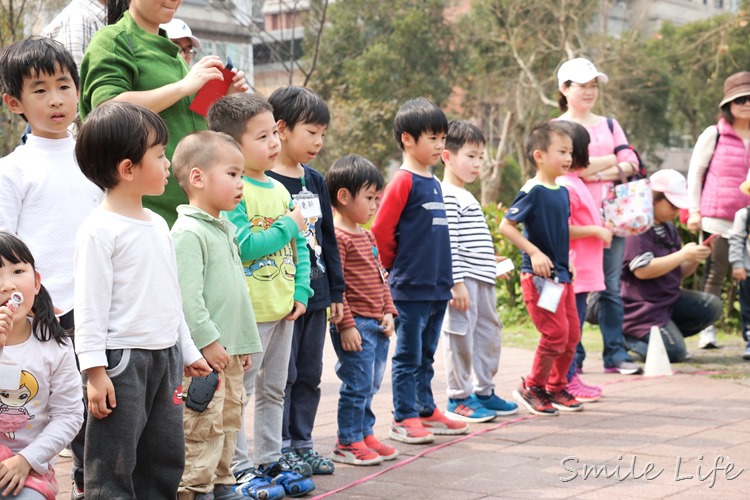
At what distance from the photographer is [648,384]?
6.62m

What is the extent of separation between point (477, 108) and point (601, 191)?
95.5 ft

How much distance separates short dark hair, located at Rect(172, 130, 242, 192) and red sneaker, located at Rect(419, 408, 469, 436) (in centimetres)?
220

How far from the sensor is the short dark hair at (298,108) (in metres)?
4.36

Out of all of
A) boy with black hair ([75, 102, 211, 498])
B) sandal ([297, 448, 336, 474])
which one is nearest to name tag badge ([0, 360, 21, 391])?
boy with black hair ([75, 102, 211, 498])

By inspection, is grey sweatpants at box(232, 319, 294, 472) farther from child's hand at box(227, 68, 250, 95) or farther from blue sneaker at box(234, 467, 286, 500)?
child's hand at box(227, 68, 250, 95)

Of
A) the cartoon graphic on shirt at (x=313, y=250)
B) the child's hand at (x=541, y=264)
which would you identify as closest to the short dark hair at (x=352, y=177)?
the cartoon graphic on shirt at (x=313, y=250)

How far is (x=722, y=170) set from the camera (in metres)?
7.82

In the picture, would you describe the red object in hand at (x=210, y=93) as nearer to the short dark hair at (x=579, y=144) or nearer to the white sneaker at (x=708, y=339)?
the short dark hair at (x=579, y=144)

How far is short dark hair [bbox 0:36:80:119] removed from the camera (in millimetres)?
3590

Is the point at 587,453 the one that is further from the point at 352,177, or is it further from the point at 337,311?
the point at 352,177

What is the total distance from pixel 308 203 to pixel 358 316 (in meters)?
0.68

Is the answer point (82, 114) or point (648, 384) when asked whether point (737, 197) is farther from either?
point (82, 114)

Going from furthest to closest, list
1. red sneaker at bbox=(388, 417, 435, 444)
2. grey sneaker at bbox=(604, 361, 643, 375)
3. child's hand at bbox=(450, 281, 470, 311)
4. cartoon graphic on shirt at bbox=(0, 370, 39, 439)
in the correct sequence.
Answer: grey sneaker at bbox=(604, 361, 643, 375), child's hand at bbox=(450, 281, 470, 311), red sneaker at bbox=(388, 417, 435, 444), cartoon graphic on shirt at bbox=(0, 370, 39, 439)

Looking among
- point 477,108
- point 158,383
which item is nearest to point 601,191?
point 158,383
